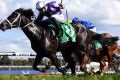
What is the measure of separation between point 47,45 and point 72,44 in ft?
4.86

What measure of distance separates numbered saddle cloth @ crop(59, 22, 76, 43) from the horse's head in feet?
3.34

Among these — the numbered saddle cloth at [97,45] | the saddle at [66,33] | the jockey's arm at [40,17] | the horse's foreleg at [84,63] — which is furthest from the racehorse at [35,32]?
the numbered saddle cloth at [97,45]

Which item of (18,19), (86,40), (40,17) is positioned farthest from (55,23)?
(86,40)

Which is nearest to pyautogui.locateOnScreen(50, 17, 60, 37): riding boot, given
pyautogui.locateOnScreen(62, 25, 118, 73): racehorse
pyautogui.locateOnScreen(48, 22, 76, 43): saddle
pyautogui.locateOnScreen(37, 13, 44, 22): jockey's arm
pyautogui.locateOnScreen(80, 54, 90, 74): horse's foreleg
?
pyautogui.locateOnScreen(48, 22, 76, 43): saddle

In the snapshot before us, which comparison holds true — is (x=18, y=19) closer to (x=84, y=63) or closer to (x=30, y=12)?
(x=30, y=12)

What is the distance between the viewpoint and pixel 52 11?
13.0m

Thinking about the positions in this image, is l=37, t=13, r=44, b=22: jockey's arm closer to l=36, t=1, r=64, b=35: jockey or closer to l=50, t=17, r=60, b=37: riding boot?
l=36, t=1, r=64, b=35: jockey

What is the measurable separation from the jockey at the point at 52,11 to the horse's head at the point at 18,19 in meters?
0.30

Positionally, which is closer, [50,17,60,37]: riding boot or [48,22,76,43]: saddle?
[50,17,60,37]: riding boot

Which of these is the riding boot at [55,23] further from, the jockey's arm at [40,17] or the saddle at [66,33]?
the jockey's arm at [40,17]

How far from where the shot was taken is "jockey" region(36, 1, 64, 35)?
13.0 m

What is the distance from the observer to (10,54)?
19.9 metres

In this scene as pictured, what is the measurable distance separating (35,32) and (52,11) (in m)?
0.84

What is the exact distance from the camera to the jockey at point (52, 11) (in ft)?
42.7
